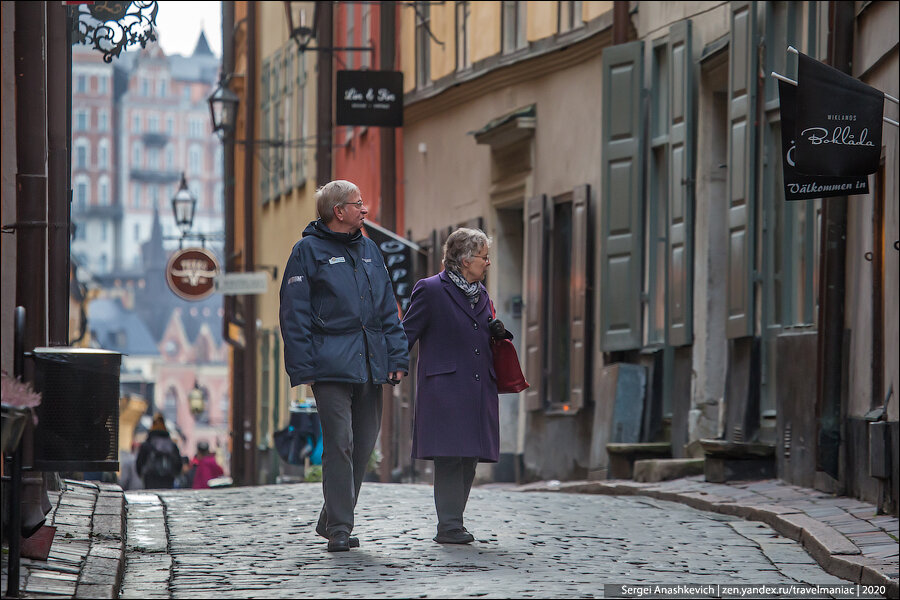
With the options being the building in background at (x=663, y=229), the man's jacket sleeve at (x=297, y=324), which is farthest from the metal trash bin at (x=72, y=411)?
the building in background at (x=663, y=229)

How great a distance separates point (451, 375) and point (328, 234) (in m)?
0.93

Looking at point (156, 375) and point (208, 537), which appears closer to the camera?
point (208, 537)

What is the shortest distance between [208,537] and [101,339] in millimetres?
131354

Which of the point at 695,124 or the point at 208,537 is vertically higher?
the point at 695,124

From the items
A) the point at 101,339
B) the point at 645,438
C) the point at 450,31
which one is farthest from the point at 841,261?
the point at 101,339

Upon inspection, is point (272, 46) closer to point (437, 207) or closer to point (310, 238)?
point (437, 207)

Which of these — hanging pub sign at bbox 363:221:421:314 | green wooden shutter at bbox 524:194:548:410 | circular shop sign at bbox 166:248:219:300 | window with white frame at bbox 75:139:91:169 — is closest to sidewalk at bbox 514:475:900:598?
green wooden shutter at bbox 524:194:548:410

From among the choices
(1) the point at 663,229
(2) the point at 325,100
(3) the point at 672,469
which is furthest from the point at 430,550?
(2) the point at 325,100

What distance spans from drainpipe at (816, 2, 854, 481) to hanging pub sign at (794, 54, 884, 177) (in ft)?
10.5

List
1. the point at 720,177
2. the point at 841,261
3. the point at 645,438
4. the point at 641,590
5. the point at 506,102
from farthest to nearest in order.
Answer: the point at 506,102 → the point at 645,438 → the point at 720,177 → the point at 841,261 → the point at 641,590

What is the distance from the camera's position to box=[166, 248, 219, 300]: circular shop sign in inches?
1203

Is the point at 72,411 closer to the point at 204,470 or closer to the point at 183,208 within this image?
the point at 204,470

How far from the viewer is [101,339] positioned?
138m

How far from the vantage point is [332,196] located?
8570mm
